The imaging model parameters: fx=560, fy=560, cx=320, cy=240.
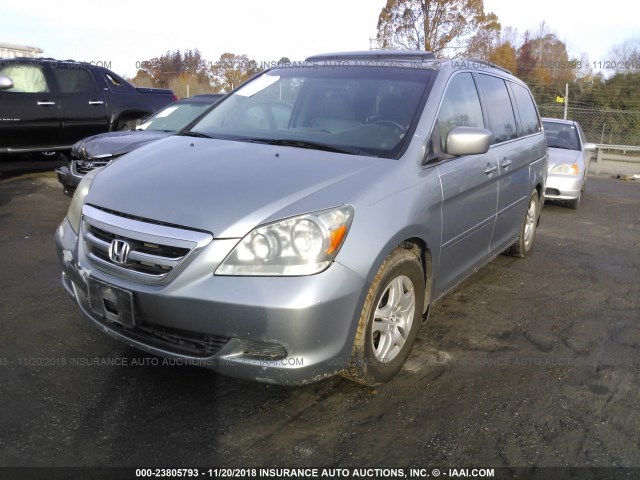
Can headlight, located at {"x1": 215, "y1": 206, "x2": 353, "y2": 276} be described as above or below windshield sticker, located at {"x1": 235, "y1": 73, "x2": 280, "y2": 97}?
below

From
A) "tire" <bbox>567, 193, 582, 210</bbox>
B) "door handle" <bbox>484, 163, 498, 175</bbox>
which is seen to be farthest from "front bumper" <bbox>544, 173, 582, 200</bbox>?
"door handle" <bbox>484, 163, 498, 175</bbox>

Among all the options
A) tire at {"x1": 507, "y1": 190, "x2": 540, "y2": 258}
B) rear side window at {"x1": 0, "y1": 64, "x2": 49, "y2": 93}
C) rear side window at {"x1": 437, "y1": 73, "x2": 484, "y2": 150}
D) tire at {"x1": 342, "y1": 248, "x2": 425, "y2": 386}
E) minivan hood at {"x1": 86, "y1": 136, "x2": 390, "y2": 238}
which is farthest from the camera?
rear side window at {"x1": 0, "y1": 64, "x2": 49, "y2": 93}

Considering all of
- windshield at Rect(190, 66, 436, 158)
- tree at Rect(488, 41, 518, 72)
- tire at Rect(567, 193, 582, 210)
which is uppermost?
tree at Rect(488, 41, 518, 72)

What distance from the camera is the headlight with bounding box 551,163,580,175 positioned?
8.54 metres

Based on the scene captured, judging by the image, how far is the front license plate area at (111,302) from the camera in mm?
2576

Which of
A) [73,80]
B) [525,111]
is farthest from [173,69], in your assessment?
[525,111]

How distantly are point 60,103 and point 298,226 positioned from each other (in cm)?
795

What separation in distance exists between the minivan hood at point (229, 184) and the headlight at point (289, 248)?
49mm

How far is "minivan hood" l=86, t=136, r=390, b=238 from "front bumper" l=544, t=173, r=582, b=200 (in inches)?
254

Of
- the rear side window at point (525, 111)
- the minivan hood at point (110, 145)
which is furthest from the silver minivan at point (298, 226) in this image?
the minivan hood at point (110, 145)

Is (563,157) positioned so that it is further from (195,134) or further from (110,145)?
(195,134)

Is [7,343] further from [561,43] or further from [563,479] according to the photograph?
[561,43]

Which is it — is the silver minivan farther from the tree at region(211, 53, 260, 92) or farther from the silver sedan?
the tree at region(211, 53, 260, 92)

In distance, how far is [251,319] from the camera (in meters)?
2.39
